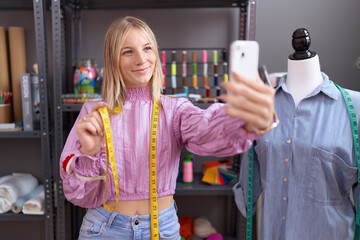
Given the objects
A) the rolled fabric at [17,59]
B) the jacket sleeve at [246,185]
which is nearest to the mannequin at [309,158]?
the jacket sleeve at [246,185]

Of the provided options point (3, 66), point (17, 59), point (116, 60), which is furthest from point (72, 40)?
point (116, 60)

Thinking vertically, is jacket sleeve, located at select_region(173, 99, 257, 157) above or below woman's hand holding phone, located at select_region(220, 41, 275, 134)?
below

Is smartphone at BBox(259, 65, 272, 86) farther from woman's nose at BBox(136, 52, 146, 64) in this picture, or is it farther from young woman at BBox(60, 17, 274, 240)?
woman's nose at BBox(136, 52, 146, 64)

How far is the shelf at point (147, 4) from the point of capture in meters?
2.12

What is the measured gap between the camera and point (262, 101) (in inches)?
26.1

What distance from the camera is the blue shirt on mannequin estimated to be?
1236 millimetres

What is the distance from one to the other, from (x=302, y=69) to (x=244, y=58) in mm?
695

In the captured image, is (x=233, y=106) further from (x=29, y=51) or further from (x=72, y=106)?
(x=29, y=51)

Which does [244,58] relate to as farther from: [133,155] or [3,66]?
[3,66]

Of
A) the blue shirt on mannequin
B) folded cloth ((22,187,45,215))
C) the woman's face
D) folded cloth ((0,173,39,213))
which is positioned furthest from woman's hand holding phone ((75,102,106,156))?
folded cloth ((0,173,39,213))

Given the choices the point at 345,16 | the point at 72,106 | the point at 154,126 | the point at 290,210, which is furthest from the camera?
the point at 345,16

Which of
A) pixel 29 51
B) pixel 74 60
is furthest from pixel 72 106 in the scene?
pixel 29 51

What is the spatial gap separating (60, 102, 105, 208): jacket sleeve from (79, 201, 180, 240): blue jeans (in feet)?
0.23

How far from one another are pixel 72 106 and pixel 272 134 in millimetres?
1239
